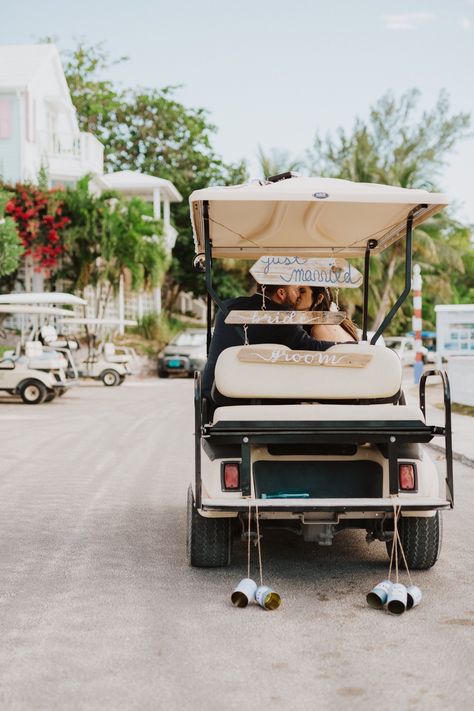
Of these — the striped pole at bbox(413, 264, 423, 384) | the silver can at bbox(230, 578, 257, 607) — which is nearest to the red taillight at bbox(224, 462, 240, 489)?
the silver can at bbox(230, 578, 257, 607)

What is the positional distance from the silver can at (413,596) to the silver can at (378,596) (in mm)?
107

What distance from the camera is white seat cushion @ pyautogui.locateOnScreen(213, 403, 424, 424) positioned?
17.2ft

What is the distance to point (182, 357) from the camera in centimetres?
3139

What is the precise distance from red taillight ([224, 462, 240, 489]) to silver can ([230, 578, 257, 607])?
1.76 ft

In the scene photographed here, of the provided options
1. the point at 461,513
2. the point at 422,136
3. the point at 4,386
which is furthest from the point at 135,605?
the point at 422,136

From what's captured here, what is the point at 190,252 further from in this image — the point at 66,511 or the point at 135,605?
the point at 135,605

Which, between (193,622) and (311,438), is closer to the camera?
(193,622)

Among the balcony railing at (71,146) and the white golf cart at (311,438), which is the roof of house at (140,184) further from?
the white golf cart at (311,438)

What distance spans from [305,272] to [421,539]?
5.88 ft

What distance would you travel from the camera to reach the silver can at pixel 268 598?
490 cm

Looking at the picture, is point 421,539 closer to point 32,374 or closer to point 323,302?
point 323,302

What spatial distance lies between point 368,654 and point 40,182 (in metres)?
28.4

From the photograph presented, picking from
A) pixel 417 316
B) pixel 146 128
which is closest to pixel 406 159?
pixel 146 128

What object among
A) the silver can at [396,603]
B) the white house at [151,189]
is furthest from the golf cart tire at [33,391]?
the white house at [151,189]
